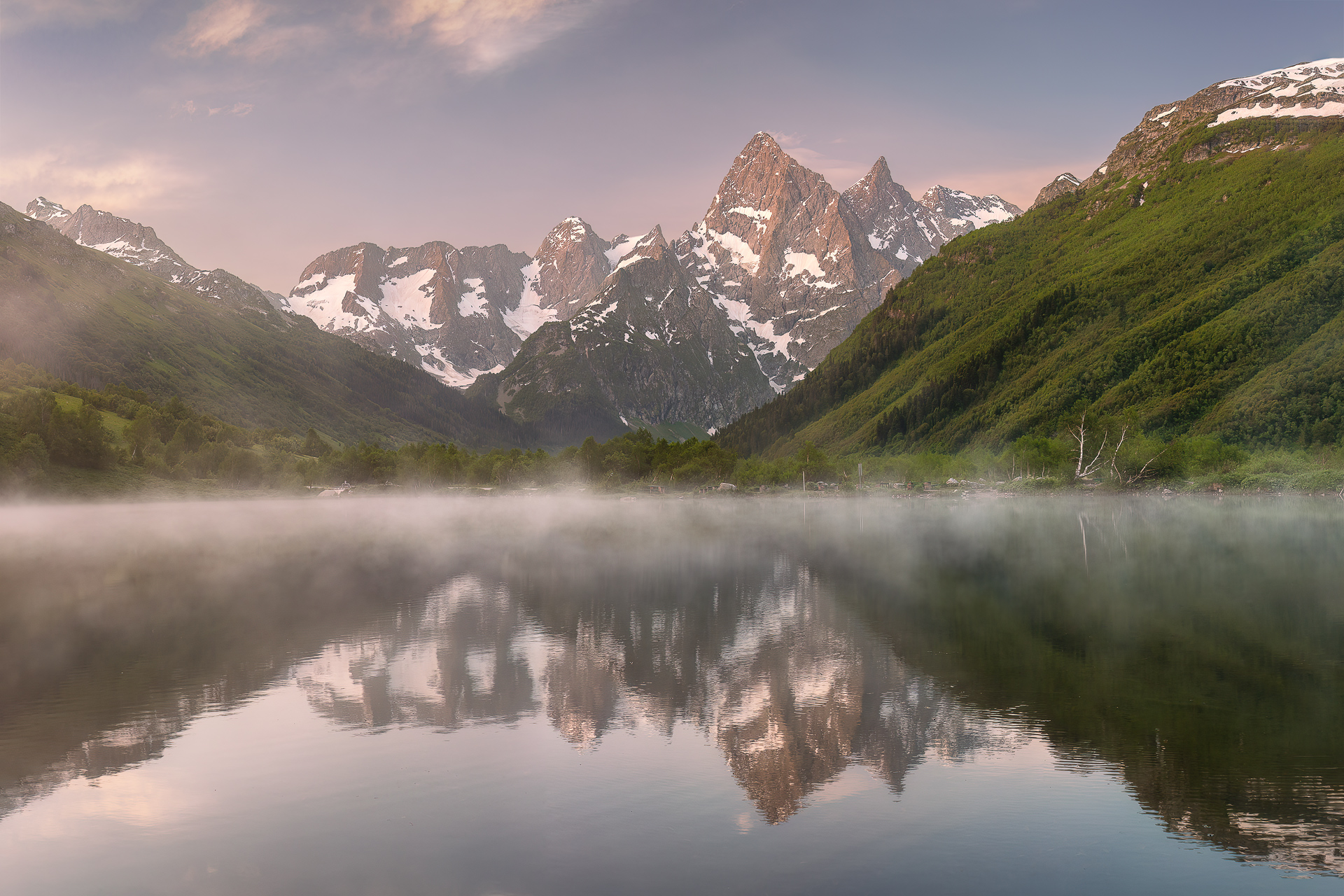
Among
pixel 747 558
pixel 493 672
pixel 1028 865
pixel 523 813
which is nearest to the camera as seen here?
pixel 1028 865

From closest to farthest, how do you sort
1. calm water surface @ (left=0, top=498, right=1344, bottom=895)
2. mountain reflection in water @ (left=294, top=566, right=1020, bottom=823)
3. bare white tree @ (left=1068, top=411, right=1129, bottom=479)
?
calm water surface @ (left=0, top=498, right=1344, bottom=895) < mountain reflection in water @ (left=294, top=566, right=1020, bottom=823) < bare white tree @ (left=1068, top=411, right=1129, bottom=479)

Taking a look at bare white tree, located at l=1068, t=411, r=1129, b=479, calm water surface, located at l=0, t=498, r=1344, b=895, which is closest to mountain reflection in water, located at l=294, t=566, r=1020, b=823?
calm water surface, located at l=0, t=498, r=1344, b=895

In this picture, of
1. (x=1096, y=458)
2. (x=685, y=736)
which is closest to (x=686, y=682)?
(x=685, y=736)

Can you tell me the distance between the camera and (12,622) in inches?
1528

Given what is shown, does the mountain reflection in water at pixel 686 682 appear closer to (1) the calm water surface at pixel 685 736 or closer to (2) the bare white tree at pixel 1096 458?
(1) the calm water surface at pixel 685 736

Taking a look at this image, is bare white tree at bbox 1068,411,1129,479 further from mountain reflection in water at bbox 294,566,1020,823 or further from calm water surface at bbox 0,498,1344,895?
mountain reflection in water at bbox 294,566,1020,823

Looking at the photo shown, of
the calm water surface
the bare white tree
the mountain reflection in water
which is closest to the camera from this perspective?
the calm water surface

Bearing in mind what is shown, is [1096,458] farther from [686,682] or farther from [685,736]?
[685,736]

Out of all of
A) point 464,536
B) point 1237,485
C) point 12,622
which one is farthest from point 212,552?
point 1237,485

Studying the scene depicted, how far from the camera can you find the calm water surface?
46.6 feet

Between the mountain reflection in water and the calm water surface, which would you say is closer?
the calm water surface

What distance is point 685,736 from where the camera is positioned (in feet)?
68.8

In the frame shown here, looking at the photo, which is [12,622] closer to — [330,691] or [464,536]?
[330,691]

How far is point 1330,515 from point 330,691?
11047cm
